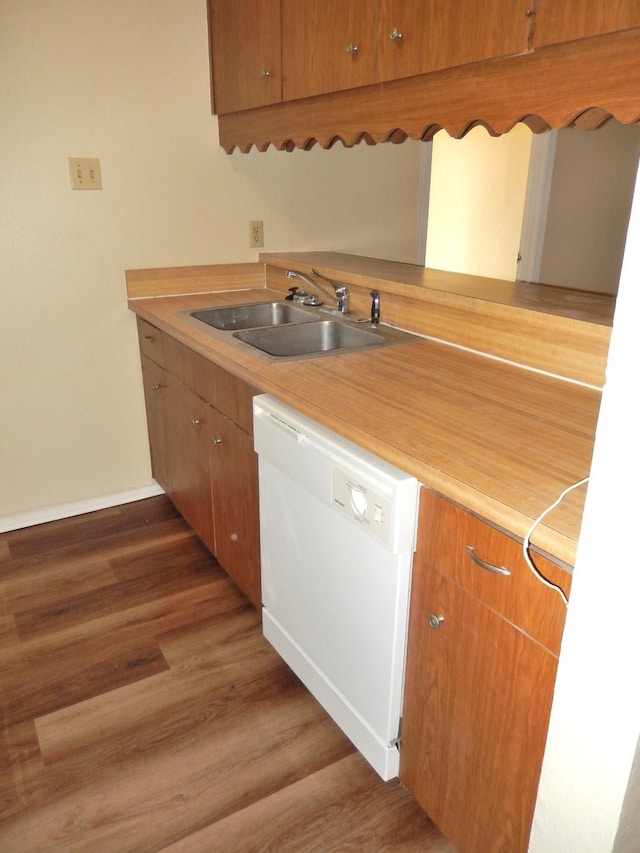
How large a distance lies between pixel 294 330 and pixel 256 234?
729mm

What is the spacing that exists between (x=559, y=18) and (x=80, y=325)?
6.38 ft

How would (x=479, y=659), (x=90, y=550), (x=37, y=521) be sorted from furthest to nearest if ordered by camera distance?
1. (x=37, y=521)
2. (x=90, y=550)
3. (x=479, y=659)

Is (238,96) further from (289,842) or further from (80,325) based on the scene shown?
(289,842)

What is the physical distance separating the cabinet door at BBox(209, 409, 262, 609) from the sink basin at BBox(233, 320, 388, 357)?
0.31 metres

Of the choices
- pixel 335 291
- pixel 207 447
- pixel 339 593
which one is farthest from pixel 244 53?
pixel 339 593

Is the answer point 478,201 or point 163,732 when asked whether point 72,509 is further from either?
point 478,201

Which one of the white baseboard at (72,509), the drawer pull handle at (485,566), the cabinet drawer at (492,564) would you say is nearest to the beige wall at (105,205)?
the white baseboard at (72,509)

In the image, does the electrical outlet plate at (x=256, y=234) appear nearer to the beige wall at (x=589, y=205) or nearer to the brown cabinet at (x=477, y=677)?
the beige wall at (x=589, y=205)

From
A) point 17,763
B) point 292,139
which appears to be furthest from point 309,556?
point 292,139

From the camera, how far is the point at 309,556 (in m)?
1.45

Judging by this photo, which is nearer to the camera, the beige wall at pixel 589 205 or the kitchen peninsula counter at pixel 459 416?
the kitchen peninsula counter at pixel 459 416

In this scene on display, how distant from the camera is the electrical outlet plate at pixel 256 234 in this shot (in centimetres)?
262

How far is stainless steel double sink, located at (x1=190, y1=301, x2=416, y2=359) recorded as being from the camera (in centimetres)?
197

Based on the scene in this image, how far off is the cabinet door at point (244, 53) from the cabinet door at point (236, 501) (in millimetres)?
1096
